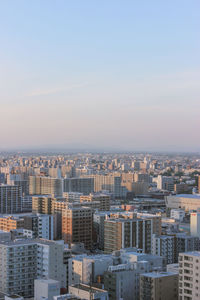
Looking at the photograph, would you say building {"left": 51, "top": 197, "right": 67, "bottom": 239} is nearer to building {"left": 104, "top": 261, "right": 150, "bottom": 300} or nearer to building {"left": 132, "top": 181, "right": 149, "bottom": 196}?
building {"left": 104, "top": 261, "right": 150, "bottom": 300}

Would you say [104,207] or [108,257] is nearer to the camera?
[108,257]

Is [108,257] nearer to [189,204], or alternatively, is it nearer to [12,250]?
[12,250]

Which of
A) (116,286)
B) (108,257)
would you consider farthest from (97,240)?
(116,286)

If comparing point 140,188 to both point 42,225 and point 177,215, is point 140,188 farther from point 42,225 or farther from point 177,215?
point 42,225

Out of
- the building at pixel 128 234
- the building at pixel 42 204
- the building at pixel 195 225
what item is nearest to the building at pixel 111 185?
the building at pixel 42 204

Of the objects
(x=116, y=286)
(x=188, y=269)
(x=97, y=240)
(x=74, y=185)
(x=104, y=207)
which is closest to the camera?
(x=188, y=269)

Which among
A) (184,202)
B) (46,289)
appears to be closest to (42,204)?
(184,202)
